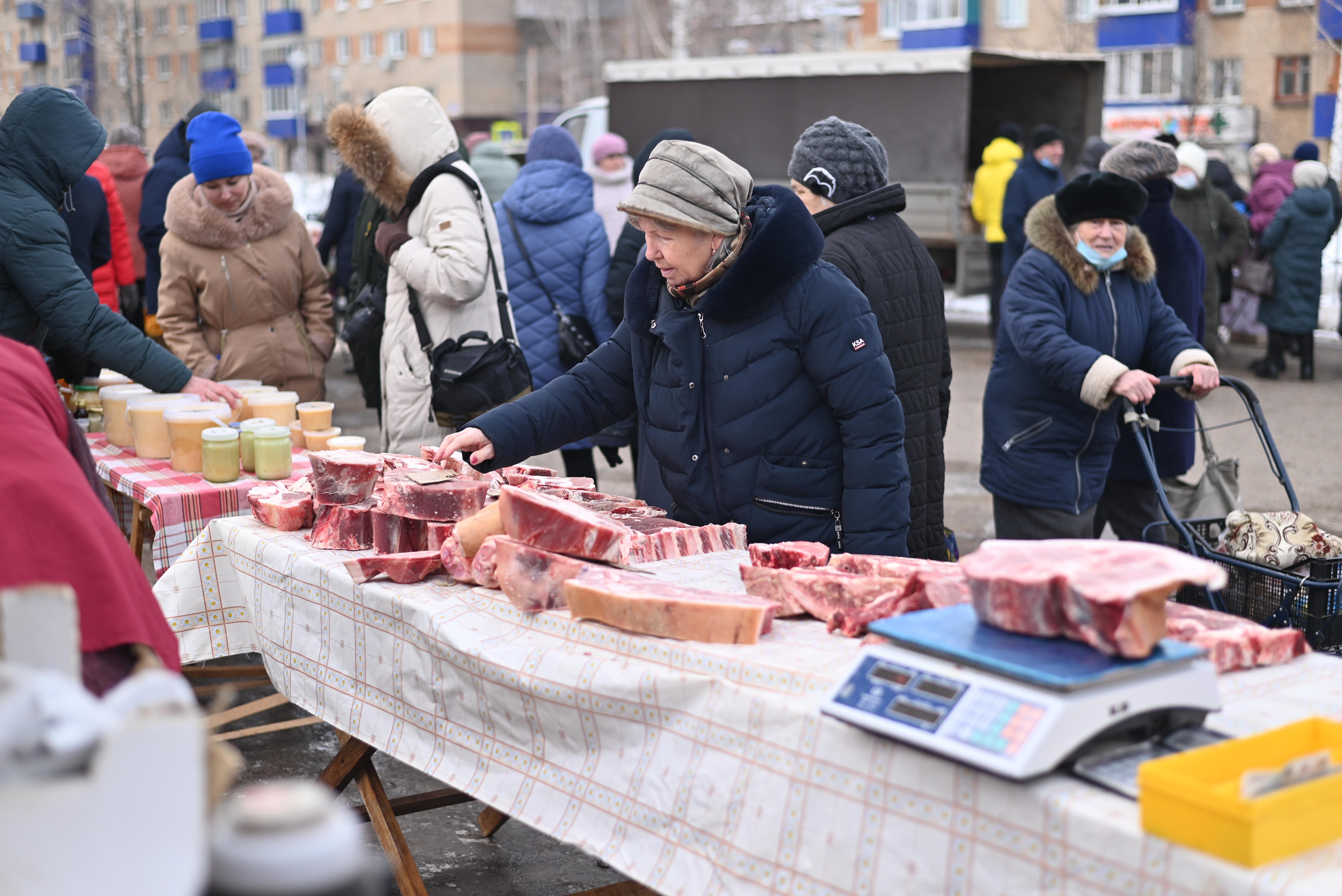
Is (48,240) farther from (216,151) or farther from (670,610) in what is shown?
(670,610)

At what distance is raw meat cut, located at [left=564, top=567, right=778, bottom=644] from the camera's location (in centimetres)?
245

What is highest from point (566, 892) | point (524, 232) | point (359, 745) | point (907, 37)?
point (907, 37)

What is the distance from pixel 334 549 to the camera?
332cm

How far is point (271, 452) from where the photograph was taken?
13.6 ft

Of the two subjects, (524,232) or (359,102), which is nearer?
(359,102)

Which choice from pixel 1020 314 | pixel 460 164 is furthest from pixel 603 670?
pixel 460 164

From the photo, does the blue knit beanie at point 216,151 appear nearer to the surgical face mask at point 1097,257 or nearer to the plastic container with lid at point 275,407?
the plastic container with lid at point 275,407

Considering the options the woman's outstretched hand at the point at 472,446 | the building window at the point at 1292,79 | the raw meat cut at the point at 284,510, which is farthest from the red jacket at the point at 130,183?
the building window at the point at 1292,79

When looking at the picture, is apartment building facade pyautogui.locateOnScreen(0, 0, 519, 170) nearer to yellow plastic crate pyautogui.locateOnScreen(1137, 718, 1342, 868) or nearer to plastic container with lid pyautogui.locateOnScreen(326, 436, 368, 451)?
plastic container with lid pyautogui.locateOnScreen(326, 436, 368, 451)

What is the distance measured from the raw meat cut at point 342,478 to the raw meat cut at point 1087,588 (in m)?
1.73

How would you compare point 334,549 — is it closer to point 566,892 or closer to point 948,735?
point 566,892

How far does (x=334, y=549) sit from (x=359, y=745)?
1.70ft

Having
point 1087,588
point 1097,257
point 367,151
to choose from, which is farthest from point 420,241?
point 1087,588

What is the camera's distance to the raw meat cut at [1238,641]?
2.27 meters
